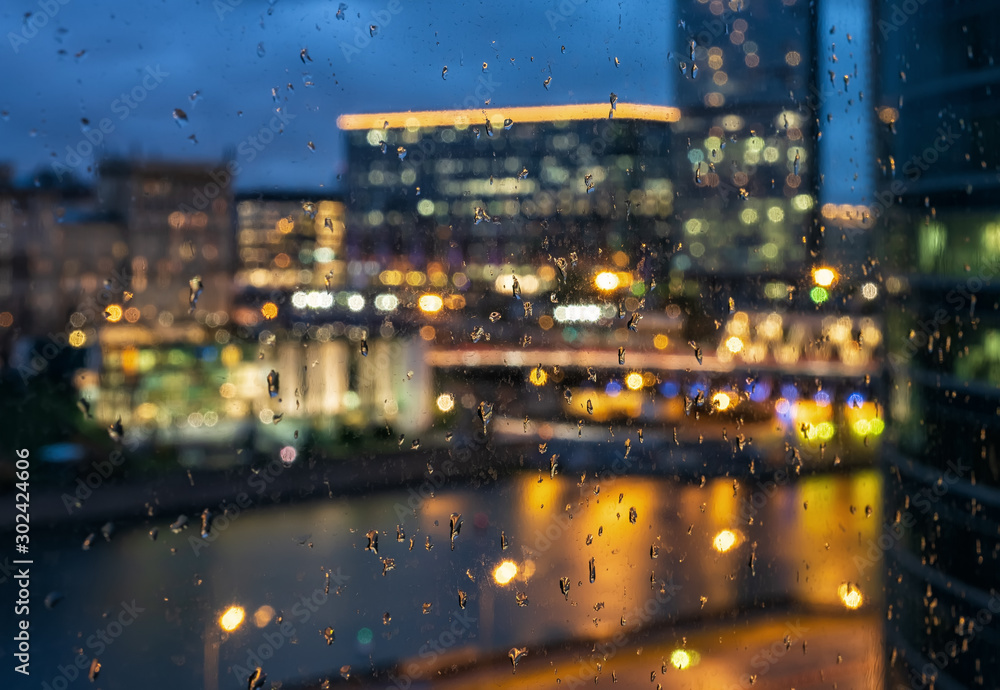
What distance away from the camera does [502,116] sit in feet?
8.11

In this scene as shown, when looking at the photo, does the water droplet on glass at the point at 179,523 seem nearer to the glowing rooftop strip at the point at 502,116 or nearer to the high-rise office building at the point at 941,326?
the glowing rooftop strip at the point at 502,116

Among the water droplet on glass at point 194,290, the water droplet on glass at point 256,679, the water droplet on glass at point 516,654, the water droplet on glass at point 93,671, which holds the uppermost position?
the water droplet on glass at point 194,290

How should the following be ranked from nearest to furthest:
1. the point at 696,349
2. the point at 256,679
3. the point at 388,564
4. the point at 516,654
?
the point at 256,679 → the point at 388,564 → the point at 516,654 → the point at 696,349

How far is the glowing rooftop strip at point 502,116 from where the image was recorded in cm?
232

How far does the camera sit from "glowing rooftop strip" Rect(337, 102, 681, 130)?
7.62ft

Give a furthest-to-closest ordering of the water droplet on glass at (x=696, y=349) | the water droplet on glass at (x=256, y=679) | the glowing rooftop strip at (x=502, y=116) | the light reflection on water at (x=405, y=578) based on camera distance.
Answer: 1. the water droplet on glass at (x=696, y=349)
2. the glowing rooftop strip at (x=502, y=116)
3. the light reflection on water at (x=405, y=578)
4. the water droplet on glass at (x=256, y=679)

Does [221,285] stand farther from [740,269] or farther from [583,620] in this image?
[740,269]

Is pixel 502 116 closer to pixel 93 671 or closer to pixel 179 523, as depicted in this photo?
pixel 179 523

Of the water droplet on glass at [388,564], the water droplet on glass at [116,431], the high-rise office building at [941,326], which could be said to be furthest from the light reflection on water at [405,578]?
the high-rise office building at [941,326]

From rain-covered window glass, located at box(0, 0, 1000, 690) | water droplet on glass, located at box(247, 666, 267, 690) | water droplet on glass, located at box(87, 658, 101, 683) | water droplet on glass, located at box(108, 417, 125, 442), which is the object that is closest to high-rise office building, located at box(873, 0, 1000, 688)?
rain-covered window glass, located at box(0, 0, 1000, 690)

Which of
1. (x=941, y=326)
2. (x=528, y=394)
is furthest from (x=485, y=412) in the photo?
(x=941, y=326)

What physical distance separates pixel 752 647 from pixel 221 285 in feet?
7.37

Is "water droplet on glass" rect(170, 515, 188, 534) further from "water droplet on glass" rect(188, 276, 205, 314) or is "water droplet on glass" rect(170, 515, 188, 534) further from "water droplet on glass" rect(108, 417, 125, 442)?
"water droplet on glass" rect(188, 276, 205, 314)

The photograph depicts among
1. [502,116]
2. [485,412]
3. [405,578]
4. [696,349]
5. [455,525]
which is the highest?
[502,116]
